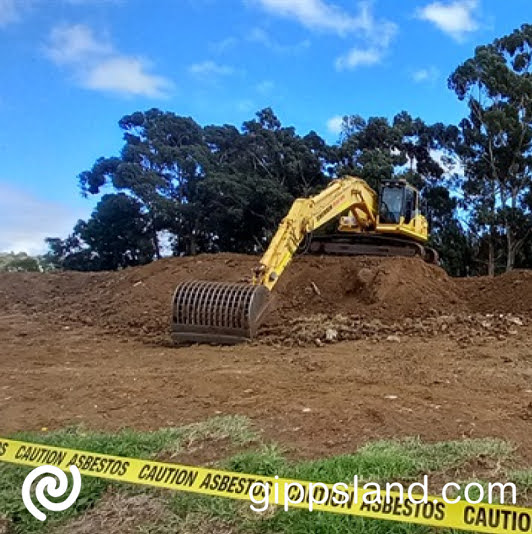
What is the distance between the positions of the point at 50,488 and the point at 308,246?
42.3 ft

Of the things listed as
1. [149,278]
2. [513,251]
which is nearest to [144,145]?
[513,251]

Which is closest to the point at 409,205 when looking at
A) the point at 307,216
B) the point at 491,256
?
the point at 307,216

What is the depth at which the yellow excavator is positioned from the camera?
9.74 m

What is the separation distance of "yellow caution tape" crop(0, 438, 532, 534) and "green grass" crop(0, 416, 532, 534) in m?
0.12

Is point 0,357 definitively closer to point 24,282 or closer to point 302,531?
A: point 302,531

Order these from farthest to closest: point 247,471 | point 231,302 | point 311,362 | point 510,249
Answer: point 510,249 < point 231,302 < point 311,362 < point 247,471

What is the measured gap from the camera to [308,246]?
16375 millimetres

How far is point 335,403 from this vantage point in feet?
17.1

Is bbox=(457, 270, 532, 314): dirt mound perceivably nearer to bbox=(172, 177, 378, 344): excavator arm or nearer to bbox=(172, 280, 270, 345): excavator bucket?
bbox=(172, 177, 378, 344): excavator arm

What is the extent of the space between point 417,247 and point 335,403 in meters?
11.5

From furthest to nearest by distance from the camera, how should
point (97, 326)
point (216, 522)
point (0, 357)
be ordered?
point (97, 326) < point (0, 357) < point (216, 522)

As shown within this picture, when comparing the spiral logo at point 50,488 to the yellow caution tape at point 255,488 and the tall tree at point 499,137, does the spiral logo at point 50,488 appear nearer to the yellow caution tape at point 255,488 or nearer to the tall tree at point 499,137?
the yellow caution tape at point 255,488

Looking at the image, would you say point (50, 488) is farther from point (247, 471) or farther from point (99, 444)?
point (247, 471)

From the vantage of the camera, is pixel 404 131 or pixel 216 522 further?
pixel 404 131
